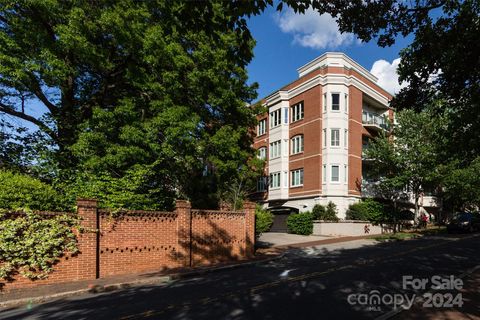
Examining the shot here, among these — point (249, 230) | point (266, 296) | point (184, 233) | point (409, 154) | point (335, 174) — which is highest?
point (409, 154)

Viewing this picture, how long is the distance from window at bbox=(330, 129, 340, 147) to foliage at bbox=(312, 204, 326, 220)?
5987 millimetres

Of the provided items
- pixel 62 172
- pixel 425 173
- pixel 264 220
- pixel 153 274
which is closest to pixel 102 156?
pixel 62 172

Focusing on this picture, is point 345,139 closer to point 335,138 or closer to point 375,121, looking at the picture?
point 335,138

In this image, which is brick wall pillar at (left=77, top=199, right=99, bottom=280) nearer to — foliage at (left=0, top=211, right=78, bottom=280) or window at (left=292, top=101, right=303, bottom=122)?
foliage at (left=0, top=211, right=78, bottom=280)

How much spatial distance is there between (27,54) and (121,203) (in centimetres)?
779

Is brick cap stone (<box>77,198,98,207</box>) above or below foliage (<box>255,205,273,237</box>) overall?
above

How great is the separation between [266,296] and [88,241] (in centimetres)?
650

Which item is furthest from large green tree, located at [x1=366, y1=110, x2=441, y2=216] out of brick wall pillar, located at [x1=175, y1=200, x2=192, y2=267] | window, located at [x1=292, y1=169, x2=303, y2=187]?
brick wall pillar, located at [x1=175, y1=200, x2=192, y2=267]

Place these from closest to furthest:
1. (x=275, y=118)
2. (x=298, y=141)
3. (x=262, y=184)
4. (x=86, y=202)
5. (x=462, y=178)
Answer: (x=86, y=202)
(x=462, y=178)
(x=298, y=141)
(x=275, y=118)
(x=262, y=184)

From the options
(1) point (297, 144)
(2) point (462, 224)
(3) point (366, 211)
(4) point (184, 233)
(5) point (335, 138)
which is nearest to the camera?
(4) point (184, 233)

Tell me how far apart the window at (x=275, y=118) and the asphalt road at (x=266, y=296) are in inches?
1098

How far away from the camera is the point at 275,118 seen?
40.8 metres

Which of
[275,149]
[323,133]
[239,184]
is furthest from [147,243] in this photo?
[275,149]

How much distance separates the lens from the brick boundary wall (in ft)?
39.0
